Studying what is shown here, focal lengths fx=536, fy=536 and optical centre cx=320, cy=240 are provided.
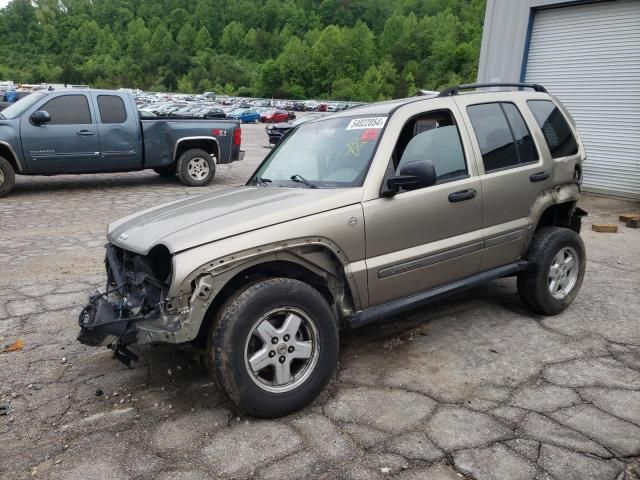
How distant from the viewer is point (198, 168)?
11.2 metres

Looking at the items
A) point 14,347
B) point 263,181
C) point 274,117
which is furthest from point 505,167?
point 274,117

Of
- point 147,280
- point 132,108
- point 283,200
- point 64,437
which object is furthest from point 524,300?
point 132,108

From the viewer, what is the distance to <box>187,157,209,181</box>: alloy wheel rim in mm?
11081

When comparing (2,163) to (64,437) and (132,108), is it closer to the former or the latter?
(132,108)

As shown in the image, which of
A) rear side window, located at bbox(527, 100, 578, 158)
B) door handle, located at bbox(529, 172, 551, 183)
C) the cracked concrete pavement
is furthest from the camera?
rear side window, located at bbox(527, 100, 578, 158)

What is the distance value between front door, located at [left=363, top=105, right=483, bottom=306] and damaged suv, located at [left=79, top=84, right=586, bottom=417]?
0.01 meters

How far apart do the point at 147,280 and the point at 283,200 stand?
926 millimetres

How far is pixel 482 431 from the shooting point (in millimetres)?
2910

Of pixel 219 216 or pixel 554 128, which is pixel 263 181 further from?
pixel 554 128

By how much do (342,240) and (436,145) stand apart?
1.13 m

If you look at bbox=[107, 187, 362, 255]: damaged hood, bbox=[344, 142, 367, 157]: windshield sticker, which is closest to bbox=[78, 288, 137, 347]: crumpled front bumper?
bbox=[107, 187, 362, 255]: damaged hood

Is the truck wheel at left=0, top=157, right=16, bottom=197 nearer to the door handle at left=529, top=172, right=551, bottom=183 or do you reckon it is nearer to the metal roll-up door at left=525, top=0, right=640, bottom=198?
the door handle at left=529, top=172, right=551, bottom=183

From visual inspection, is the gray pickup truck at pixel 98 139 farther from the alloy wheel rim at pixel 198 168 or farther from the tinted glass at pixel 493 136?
the tinted glass at pixel 493 136

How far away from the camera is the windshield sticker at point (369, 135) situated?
11.8 ft
